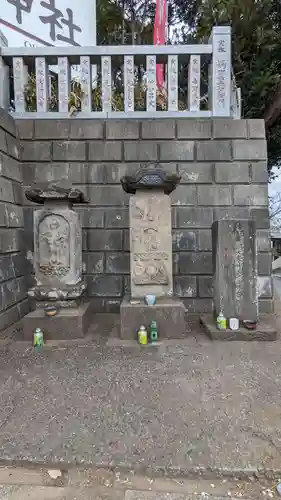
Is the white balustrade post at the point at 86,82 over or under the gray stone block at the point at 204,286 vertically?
over

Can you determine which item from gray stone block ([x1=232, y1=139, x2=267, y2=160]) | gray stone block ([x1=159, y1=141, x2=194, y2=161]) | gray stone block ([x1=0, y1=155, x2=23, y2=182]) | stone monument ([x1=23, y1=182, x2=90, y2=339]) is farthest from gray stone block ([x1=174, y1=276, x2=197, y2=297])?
gray stone block ([x1=0, y1=155, x2=23, y2=182])

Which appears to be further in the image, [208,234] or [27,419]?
[208,234]

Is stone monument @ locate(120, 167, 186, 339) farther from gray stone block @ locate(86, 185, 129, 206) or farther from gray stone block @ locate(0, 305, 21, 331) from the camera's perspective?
gray stone block @ locate(0, 305, 21, 331)

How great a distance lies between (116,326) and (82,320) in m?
0.67

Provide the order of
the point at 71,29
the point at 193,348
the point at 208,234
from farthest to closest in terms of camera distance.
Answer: the point at 71,29, the point at 208,234, the point at 193,348

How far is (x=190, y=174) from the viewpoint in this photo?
531 cm

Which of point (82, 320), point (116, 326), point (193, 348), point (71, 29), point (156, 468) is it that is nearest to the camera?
point (156, 468)

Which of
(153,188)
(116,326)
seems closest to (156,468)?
(116,326)

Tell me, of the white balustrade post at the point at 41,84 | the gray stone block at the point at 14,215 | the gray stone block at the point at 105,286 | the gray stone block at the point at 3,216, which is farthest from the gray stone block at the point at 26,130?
the gray stone block at the point at 105,286

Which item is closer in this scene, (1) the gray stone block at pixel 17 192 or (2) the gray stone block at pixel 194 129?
(1) the gray stone block at pixel 17 192

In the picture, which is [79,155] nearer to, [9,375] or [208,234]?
[208,234]

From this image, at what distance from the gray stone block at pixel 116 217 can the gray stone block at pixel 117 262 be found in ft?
1.62

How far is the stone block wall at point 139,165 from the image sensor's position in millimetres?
5262

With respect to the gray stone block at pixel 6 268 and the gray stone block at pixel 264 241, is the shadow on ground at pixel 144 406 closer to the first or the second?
the gray stone block at pixel 6 268
